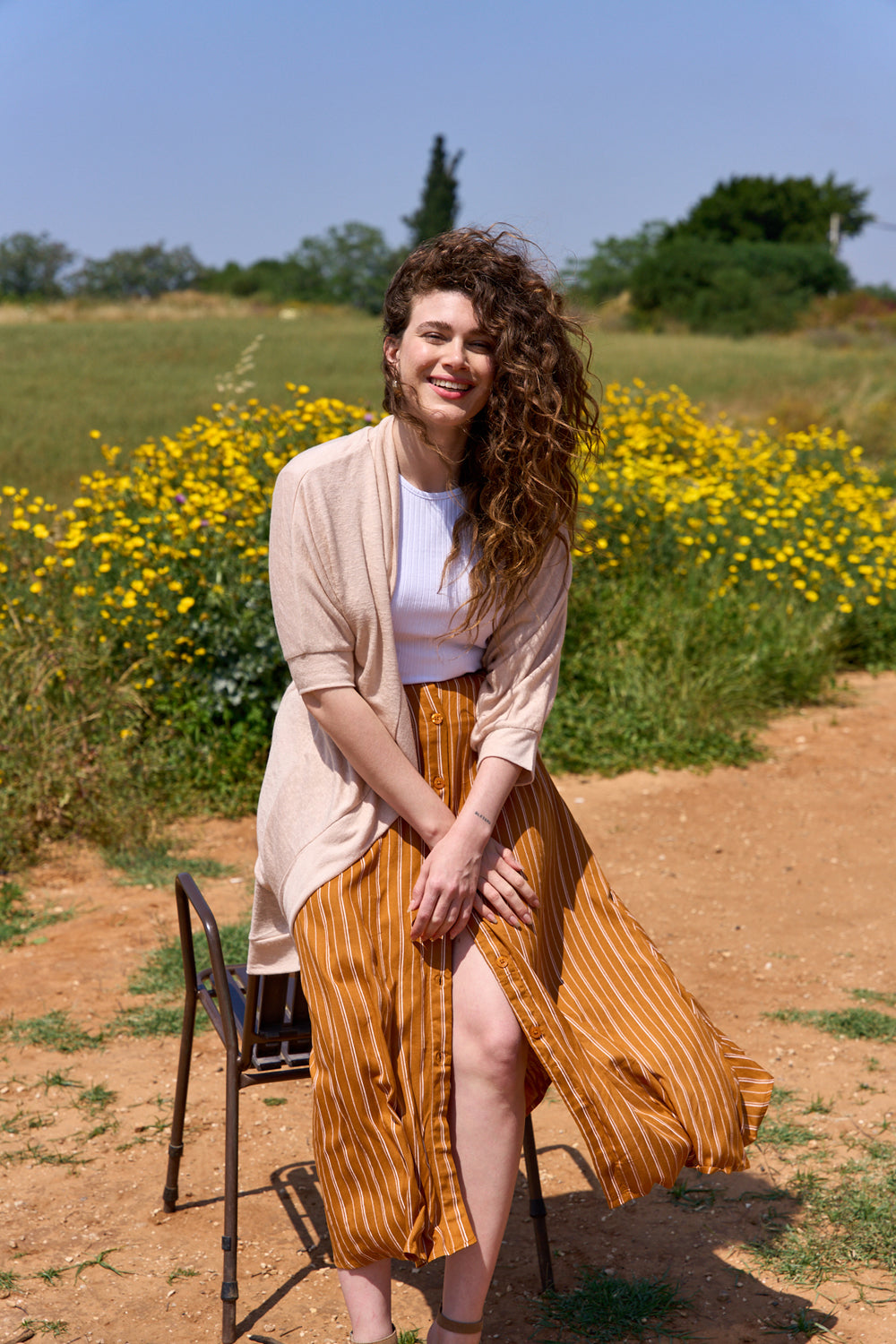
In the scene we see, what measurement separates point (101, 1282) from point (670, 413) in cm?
667

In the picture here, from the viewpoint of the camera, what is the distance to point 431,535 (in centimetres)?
210

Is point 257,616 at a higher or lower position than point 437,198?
lower

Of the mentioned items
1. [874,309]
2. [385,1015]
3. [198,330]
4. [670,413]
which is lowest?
[385,1015]

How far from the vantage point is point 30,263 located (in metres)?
60.5

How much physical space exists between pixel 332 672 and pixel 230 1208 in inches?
37.5

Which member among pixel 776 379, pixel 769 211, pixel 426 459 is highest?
pixel 769 211

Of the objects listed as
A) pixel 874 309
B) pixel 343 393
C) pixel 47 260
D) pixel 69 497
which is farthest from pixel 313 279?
pixel 69 497

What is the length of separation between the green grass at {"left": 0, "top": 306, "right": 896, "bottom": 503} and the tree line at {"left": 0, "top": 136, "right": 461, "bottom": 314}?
27524mm

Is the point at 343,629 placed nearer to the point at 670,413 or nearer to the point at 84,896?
the point at 84,896

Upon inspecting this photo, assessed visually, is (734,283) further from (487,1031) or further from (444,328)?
(487,1031)

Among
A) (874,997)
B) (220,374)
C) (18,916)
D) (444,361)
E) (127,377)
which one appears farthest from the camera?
(127,377)

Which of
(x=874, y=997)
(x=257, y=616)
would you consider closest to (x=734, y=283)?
(x=257, y=616)

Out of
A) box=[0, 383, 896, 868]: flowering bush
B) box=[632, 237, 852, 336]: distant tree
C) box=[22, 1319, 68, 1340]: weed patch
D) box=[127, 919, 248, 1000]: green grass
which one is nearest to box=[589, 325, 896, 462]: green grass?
box=[0, 383, 896, 868]: flowering bush

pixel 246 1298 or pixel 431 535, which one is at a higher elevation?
pixel 431 535
